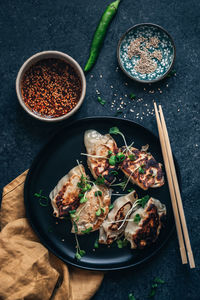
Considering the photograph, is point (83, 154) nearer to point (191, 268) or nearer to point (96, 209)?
point (96, 209)

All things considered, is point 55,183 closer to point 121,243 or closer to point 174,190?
point 121,243

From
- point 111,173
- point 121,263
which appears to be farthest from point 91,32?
point 121,263

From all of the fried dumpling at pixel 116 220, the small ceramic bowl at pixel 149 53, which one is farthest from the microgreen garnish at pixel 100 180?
the small ceramic bowl at pixel 149 53

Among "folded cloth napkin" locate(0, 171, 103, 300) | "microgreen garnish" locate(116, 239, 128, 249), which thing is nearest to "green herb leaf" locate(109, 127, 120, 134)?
"folded cloth napkin" locate(0, 171, 103, 300)

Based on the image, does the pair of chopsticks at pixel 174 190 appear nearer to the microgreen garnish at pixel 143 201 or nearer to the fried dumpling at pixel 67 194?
the microgreen garnish at pixel 143 201

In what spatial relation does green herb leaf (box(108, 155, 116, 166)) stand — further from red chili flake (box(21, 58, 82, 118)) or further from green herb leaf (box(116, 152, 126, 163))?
red chili flake (box(21, 58, 82, 118))

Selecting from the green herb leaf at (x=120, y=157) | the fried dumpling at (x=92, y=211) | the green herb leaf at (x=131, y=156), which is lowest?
the fried dumpling at (x=92, y=211)
